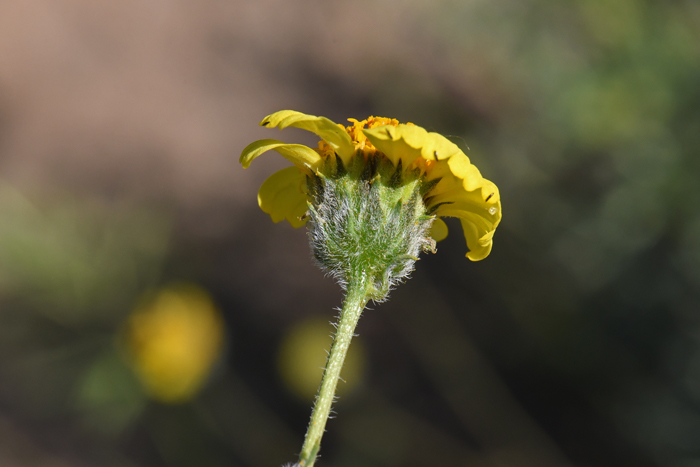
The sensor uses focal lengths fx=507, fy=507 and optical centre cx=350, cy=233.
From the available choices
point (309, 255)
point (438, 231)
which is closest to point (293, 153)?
point (438, 231)

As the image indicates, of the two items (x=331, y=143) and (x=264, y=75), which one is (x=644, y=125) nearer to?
(x=331, y=143)

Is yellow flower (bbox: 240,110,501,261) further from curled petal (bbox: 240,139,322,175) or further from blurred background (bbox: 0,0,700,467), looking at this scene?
blurred background (bbox: 0,0,700,467)

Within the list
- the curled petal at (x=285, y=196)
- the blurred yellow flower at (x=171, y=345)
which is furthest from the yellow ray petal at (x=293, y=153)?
the blurred yellow flower at (x=171, y=345)

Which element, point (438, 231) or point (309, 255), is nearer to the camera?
point (438, 231)

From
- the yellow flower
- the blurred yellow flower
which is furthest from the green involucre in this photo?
the blurred yellow flower

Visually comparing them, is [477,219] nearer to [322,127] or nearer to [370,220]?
[370,220]

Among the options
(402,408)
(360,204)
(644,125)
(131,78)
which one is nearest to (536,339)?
(402,408)

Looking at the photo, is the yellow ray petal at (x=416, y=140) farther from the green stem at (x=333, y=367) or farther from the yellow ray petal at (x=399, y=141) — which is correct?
the green stem at (x=333, y=367)
